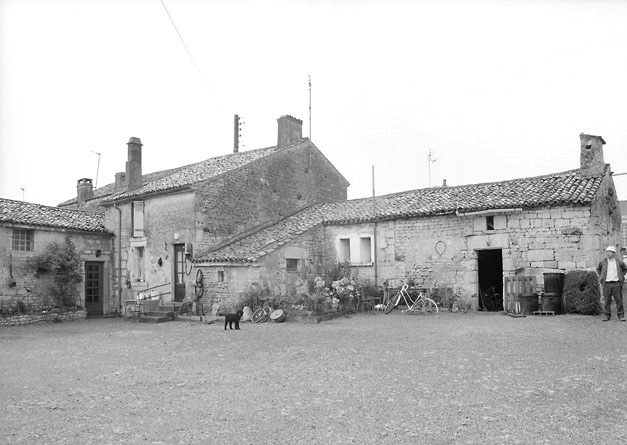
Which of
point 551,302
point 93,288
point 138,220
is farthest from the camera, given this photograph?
point 93,288

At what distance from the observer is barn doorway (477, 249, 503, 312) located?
18.0 meters

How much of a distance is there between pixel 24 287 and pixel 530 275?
1715cm

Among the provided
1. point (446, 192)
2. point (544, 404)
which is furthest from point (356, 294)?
point (544, 404)

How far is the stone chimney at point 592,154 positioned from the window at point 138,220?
53.6 feet

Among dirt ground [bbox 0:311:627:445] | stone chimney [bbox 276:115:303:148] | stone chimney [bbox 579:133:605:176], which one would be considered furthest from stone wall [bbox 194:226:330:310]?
stone chimney [bbox 579:133:605:176]

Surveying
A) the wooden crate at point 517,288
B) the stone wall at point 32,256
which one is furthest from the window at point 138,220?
the wooden crate at point 517,288

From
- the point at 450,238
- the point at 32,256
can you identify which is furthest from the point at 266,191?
the point at 32,256

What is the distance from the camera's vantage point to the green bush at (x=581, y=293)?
14.0 metres

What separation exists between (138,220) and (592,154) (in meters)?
16.8

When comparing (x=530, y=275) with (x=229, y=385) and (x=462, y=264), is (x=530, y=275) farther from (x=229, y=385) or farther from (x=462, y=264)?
(x=229, y=385)

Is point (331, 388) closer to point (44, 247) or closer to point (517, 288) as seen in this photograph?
point (517, 288)

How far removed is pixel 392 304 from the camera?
17859 mm

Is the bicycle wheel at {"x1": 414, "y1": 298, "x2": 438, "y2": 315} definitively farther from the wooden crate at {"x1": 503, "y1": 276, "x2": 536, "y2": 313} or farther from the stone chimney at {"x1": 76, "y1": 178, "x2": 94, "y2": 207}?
Result: the stone chimney at {"x1": 76, "y1": 178, "x2": 94, "y2": 207}

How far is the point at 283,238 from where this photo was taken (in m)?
19.3
